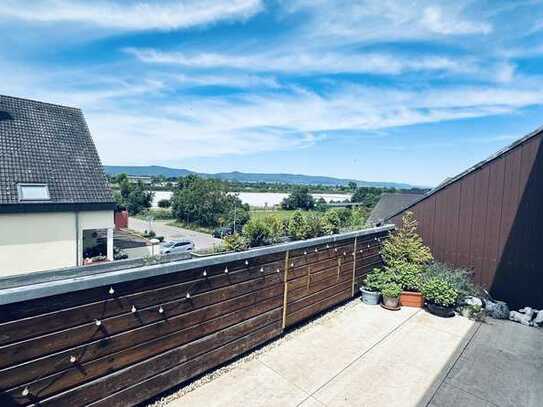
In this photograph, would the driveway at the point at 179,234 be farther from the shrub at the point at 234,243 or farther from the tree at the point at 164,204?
the shrub at the point at 234,243

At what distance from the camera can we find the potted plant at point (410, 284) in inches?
259

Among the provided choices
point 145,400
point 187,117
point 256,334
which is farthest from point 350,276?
point 187,117

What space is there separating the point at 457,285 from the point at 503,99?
623cm

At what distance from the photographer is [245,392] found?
3645 mm

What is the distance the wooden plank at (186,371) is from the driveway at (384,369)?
5.4 inches

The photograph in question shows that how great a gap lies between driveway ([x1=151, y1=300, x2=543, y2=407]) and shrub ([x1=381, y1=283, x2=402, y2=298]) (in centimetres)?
59

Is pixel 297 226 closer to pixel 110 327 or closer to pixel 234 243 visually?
pixel 234 243

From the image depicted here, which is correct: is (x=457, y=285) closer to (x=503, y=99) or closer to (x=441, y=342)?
(x=441, y=342)

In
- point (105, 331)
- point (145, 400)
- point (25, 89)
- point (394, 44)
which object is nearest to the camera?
point (105, 331)

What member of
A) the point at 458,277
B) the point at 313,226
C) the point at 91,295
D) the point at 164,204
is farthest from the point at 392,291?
the point at 164,204

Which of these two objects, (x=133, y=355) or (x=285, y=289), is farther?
(x=285, y=289)

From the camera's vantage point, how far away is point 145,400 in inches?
130

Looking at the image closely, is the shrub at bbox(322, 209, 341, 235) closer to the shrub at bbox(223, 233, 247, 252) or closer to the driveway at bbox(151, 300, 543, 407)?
the driveway at bbox(151, 300, 543, 407)

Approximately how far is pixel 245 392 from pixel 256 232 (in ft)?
6.86
